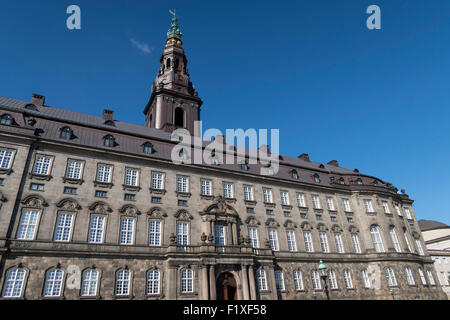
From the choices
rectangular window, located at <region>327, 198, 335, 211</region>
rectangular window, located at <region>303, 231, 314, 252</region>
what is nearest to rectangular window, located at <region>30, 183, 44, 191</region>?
rectangular window, located at <region>303, 231, 314, 252</region>

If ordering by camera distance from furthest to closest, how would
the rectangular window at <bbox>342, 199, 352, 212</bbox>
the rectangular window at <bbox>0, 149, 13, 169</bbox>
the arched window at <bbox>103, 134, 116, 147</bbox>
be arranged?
the rectangular window at <bbox>342, 199, 352, 212</bbox>, the arched window at <bbox>103, 134, 116, 147</bbox>, the rectangular window at <bbox>0, 149, 13, 169</bbox>

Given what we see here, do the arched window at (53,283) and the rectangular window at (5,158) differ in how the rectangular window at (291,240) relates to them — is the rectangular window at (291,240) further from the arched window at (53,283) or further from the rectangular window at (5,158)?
the rectangular window at (5,158)

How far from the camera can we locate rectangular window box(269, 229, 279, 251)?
34588mm

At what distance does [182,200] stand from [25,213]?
14.5 meters

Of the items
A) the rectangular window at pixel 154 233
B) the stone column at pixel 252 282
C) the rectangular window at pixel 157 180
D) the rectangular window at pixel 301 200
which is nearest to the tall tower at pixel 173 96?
the rectangular window at pixel 157 180

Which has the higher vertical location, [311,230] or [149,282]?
[311,230]

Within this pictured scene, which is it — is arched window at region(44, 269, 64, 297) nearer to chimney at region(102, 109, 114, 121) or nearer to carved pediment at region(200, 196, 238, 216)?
carved pediment at region(200, 196, 238, 216)

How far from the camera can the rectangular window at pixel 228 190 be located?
35312 mm

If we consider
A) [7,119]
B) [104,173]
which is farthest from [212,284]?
[7,119]

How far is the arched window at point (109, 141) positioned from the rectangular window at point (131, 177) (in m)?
3.41

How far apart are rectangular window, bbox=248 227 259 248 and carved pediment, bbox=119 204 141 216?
43.6 ft

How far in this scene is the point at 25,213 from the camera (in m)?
24.6
